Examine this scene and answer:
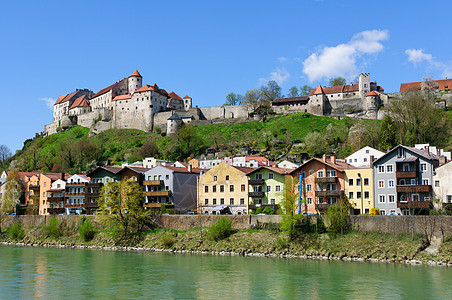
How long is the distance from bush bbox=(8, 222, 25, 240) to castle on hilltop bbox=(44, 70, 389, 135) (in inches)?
2888

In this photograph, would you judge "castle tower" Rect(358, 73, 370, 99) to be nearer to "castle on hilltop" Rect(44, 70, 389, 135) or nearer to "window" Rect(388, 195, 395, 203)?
"castle on hilltop" Rect(44, 70, 389, 135)

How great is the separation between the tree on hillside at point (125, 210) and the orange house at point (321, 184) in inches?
806

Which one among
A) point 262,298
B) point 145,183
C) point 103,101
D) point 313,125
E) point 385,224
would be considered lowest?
point 262,298

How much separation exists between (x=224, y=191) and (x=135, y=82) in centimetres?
10430

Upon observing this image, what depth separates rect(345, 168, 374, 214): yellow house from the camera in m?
58.1

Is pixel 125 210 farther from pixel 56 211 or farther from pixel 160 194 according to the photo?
pixel 56 211

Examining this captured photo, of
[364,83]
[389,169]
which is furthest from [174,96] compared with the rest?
[389,169]

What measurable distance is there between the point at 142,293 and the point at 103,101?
140960 millimetres

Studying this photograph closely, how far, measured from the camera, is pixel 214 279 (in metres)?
38.0

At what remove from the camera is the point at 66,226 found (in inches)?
2768

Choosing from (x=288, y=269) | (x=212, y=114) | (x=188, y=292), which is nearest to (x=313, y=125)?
(x=212, y=114)

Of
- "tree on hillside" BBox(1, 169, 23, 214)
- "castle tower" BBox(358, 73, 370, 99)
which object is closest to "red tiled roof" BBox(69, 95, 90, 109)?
"tree on hillside" BBox(1, 169, 23, 214)

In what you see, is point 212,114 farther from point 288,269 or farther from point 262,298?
point 262,298

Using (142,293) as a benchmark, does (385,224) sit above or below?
above
